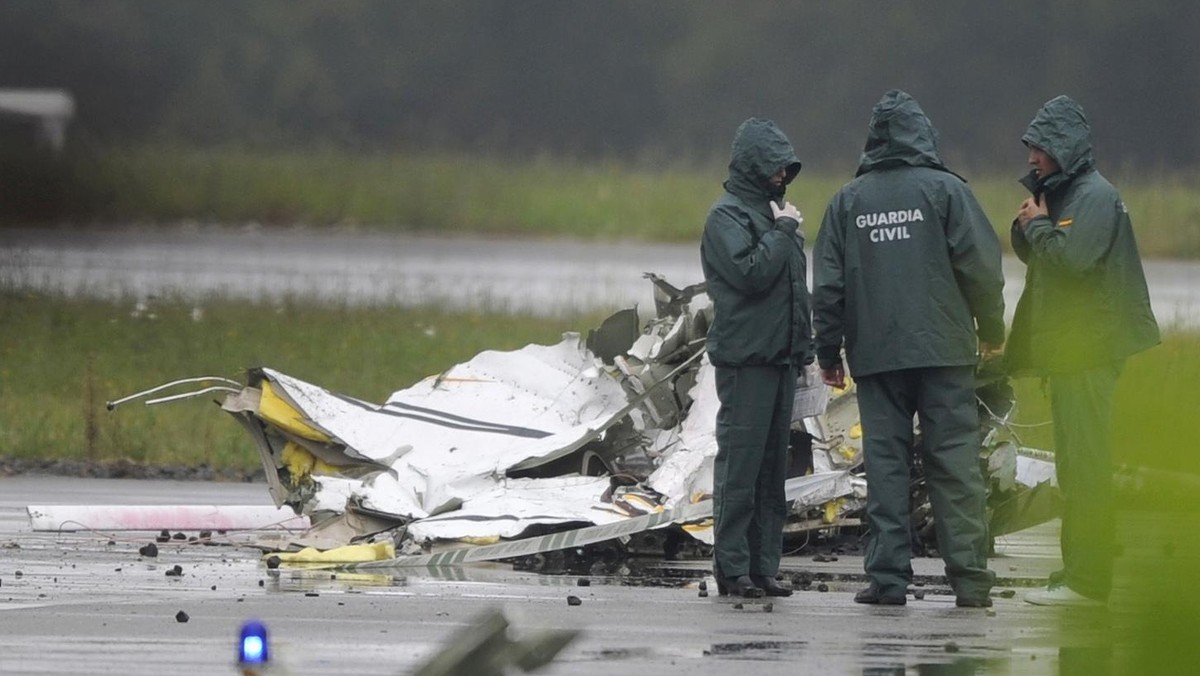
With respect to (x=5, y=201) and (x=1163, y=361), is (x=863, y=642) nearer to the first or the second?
(x=1163, y=361)

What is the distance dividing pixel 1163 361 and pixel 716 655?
3.14 metres

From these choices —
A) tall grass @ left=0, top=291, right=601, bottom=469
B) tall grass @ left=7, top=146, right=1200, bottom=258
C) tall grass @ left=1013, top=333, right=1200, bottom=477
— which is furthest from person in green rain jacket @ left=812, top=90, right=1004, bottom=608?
tall grass @ left=7, top=146, right=1200, bottom=258

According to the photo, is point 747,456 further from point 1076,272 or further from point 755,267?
point 1076,272

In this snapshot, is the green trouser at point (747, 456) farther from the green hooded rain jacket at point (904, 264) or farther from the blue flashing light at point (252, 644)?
the blue flashing light at point (252, 644)

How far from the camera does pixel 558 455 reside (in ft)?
31.9

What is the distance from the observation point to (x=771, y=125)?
27.0ft

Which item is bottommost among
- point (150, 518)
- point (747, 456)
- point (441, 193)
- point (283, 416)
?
point (150, 518)

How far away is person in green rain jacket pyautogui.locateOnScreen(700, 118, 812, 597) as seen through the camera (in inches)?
316

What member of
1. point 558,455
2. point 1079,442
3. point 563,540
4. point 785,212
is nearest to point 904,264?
point 785,212

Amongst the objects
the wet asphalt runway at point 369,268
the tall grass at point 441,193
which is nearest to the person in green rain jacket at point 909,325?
the wet asphalt runway at point 369,268

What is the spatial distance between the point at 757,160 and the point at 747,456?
121cm

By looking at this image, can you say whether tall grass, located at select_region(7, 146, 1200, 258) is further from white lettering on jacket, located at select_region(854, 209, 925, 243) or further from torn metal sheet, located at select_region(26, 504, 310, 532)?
white lettering on jacket, located at select_region(854, 209, 925, 243)

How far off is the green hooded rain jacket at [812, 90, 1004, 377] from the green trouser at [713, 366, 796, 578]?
30 cm

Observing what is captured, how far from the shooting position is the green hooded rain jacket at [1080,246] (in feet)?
24.9
